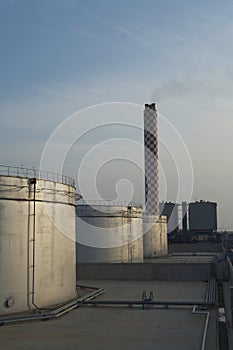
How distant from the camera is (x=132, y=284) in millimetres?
26375

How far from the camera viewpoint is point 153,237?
49.5 meters

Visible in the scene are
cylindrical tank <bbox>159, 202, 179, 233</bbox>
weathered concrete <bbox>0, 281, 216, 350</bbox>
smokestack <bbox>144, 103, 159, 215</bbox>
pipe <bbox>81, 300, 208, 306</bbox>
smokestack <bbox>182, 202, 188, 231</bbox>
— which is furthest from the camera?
smokestack <bbox>182, 202, 188, 231</bbox>

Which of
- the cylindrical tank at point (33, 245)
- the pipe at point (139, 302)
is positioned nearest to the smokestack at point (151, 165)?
the cylindrical tank at point (33, 245)

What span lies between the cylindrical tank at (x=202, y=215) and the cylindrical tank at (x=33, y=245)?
210 ft

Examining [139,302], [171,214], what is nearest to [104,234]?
[139,302]

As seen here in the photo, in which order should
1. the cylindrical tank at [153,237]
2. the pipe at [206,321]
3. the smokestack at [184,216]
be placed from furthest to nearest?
the smokestack at [184,216]
the cylindrical tank at [153,237]
the pipe at [206,321]

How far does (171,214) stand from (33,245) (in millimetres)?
64667

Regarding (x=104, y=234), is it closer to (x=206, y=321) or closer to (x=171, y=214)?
(x=206, y=321)

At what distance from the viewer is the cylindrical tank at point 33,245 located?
57.0ft

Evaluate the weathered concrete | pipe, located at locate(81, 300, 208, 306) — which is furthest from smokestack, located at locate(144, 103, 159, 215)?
the weathered concrete

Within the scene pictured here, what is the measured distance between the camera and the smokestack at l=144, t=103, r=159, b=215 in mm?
52938

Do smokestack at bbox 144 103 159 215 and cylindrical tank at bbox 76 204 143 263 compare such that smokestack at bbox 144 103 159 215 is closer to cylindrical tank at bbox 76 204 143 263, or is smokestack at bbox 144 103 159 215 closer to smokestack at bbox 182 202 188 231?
cylindrical tank at bbox 76 204 143 263

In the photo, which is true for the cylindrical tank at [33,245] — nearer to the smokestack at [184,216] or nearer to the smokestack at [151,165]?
the smokestack at [151,165]

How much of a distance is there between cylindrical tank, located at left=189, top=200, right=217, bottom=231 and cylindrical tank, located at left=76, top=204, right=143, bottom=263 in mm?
47126
